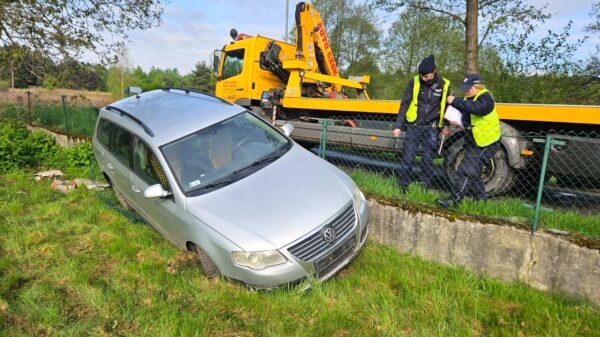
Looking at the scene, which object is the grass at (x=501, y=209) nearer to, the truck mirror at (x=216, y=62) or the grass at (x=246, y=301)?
the grass at (x=246, y=301)

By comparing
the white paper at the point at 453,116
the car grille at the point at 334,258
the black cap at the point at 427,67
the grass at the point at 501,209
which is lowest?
the car grille at the point at 334,258

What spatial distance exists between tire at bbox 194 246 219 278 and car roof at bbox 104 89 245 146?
4.18 ft

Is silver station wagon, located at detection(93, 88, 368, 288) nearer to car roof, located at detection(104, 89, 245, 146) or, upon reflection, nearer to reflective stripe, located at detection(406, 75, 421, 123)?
car roof, located at detection(104, 89, 245, 146)

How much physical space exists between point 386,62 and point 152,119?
22.0 metres

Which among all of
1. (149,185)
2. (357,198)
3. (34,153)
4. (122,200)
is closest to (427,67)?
(357,198)

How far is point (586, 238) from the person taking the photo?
3154 millimetres

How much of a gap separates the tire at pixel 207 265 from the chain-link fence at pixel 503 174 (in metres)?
2.21

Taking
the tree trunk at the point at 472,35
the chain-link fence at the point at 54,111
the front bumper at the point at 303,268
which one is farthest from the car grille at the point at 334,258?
the chain-link fence at the point at 54,111

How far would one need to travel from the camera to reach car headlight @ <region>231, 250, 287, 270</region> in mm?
2971

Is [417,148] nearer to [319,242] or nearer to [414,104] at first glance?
[414,104]

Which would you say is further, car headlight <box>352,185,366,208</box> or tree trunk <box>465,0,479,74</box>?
tree trunk <box>465,0,479,74</box>

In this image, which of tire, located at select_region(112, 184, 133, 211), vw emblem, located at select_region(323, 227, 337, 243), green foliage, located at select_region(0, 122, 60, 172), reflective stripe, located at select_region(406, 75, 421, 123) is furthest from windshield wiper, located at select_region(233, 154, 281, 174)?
green foliage, located at select_region(0, 122, 60, 172)

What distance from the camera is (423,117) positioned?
4609mm

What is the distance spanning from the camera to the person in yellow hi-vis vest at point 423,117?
14.7 feet
